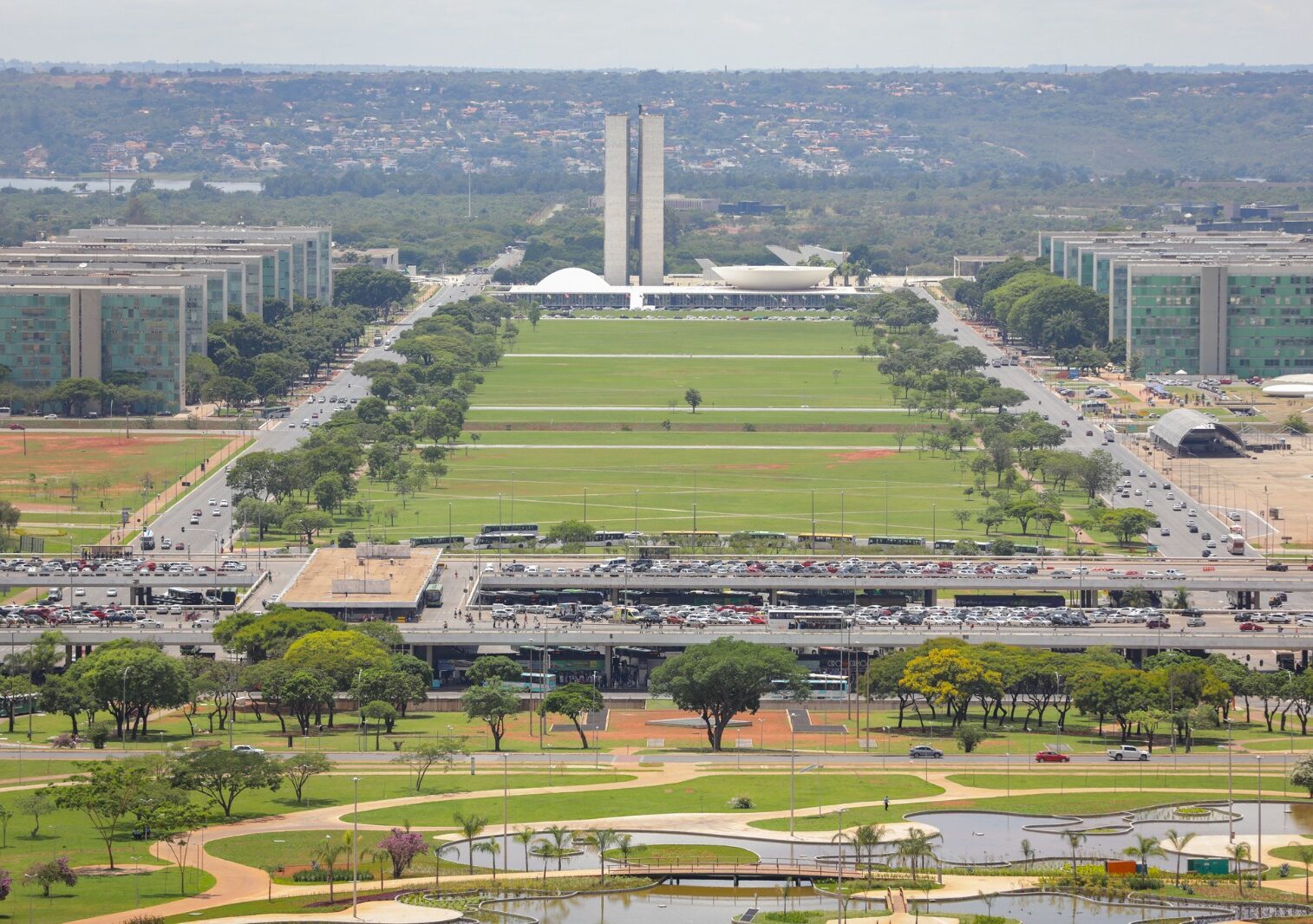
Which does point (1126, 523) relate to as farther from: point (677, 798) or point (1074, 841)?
point (1074, 841)

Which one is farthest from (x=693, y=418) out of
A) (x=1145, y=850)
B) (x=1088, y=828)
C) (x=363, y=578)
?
(x=1145, y=850)

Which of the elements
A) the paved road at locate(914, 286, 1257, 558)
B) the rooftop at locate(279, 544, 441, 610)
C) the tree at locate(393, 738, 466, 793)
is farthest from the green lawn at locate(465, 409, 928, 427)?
the tree at locate(393, 738, 466, 793)

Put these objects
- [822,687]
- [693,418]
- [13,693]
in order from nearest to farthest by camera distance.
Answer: [13,693], [822,687], [693,418]

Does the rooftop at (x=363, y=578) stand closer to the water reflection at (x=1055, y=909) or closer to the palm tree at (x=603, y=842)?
the palm tree at (x=603, y=842)

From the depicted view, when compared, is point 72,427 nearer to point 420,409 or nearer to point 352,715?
point 420,409

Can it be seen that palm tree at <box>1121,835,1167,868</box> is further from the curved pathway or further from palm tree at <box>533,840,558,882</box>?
palm tree at <box>533,840,558,882</box>

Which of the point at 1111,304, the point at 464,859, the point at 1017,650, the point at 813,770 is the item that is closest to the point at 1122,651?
the point at 1017,650

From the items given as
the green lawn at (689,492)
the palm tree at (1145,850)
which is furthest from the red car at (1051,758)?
the green lawn at (689,492)
